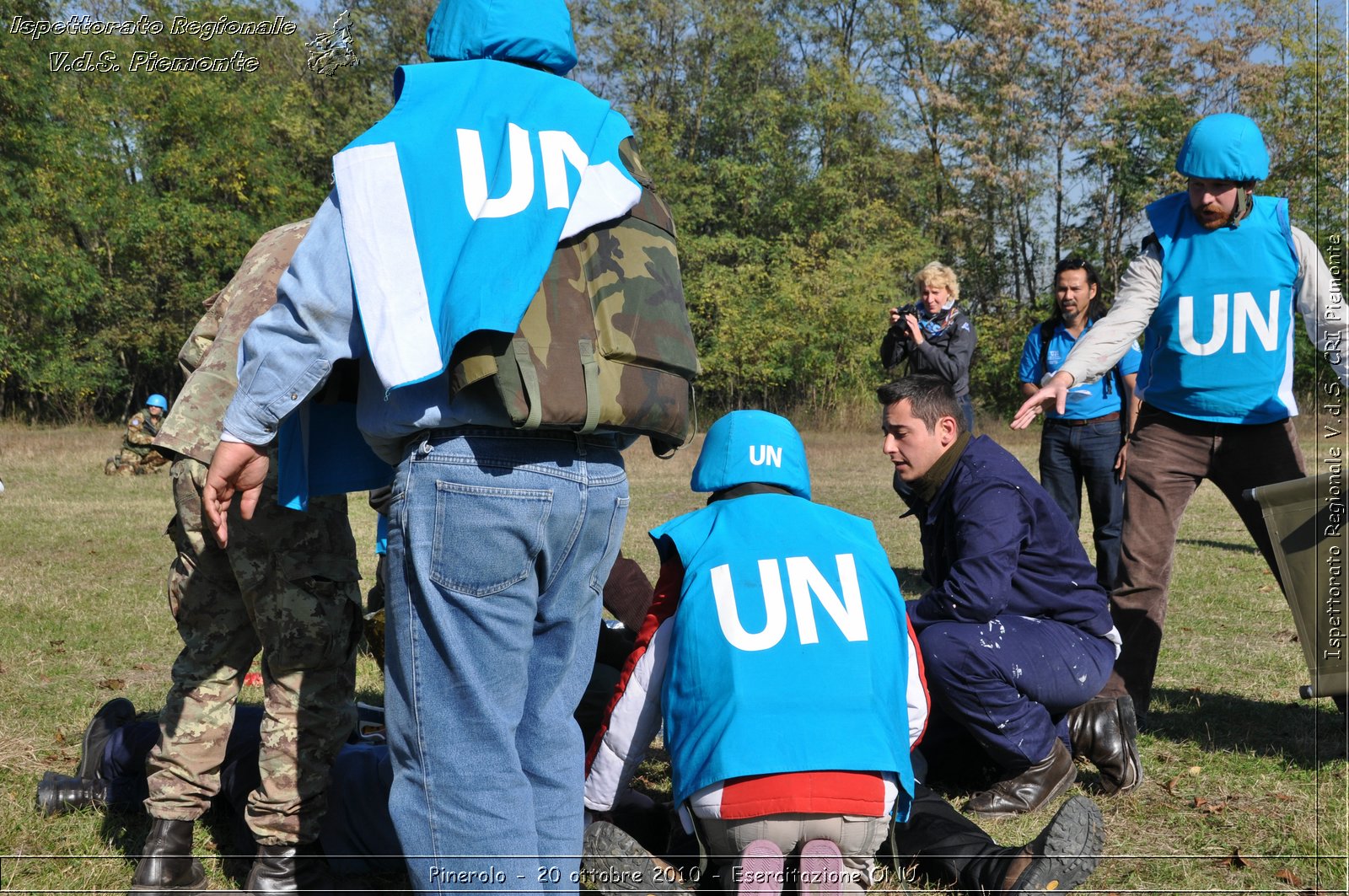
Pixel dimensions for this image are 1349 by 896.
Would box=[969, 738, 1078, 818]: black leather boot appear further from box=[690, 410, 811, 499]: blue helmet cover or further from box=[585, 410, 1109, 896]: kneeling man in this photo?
box=[690, 410, 811, 499]: blue helmet cover

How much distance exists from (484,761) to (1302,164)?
2879cm

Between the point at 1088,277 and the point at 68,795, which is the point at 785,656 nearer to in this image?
the point at 68,795

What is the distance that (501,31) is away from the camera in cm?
216

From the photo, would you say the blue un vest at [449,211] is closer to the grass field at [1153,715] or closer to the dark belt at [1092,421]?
the grass field at [1153,715]

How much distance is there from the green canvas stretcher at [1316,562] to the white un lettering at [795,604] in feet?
5.81

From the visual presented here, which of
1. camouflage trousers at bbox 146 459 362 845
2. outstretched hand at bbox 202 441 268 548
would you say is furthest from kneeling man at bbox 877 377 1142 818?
outstretched hand at bbox 202 441 268 548

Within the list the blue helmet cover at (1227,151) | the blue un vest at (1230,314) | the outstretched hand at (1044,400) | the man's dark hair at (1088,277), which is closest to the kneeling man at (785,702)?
the outstretched hand at (1044,400)

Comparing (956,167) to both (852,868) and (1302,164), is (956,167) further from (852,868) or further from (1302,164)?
(852,868)

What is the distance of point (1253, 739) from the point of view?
458 cm

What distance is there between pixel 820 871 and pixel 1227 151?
10.9ft

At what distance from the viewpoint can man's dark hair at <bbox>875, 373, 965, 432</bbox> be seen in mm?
3822

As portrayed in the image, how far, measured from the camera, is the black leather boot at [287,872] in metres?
Answer: 2.87

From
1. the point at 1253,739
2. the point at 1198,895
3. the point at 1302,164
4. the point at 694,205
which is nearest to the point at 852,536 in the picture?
the point at 1198,895

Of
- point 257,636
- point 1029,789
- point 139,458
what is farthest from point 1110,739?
point 139,458
